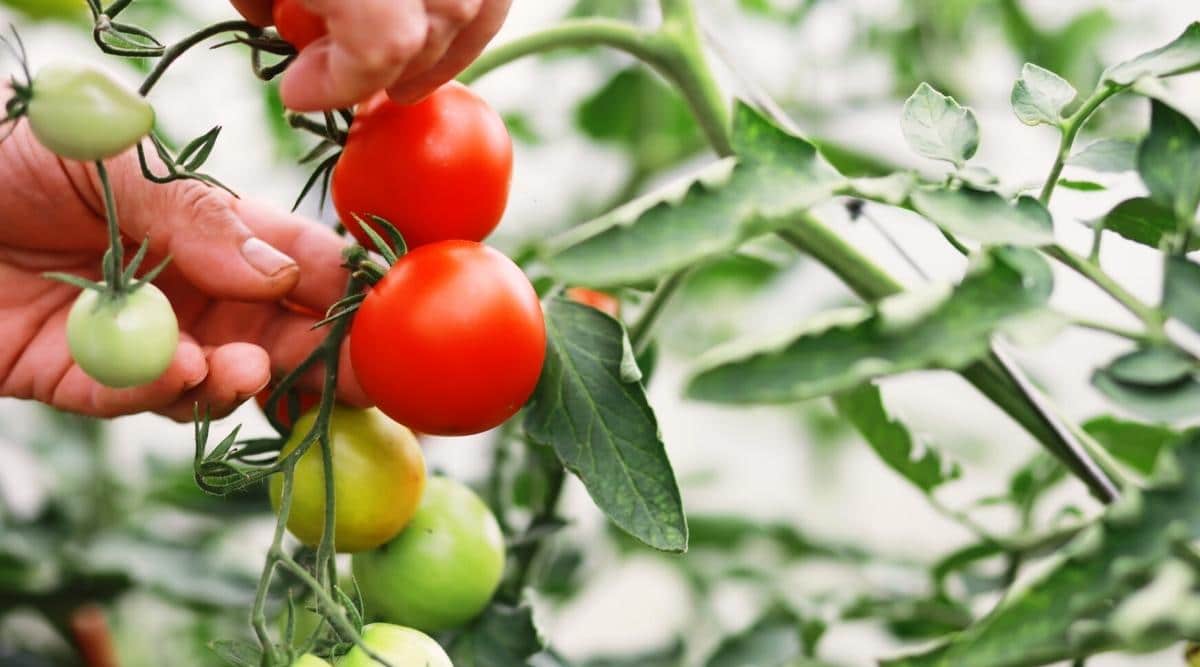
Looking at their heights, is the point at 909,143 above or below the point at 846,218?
above

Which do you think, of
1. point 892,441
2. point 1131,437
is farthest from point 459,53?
point 1131,437

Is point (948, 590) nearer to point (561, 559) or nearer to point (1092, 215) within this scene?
point (561, 559)

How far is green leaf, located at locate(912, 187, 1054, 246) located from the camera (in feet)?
1.27

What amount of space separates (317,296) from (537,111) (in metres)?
0.68

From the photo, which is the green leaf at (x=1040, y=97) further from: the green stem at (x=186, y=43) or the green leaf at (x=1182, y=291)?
the green stem at (x=186, y=43)

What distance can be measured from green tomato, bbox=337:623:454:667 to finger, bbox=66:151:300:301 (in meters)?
0.19

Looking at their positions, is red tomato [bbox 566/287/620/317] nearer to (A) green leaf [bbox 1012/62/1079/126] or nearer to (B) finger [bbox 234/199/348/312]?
(B) finger [bbox 234/199/348/312]

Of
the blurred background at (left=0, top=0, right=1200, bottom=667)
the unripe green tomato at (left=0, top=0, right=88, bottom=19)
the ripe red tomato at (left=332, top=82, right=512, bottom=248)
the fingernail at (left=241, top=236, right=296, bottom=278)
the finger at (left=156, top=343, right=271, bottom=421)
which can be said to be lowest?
the blurred background at (left=0, top=0, right=1200, bottom=667)

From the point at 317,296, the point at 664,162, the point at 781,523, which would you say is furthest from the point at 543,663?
the point at 664,162

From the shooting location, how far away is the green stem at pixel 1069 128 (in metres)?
0.45

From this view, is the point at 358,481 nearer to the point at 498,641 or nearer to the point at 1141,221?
the point at 498,641

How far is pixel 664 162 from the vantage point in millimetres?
1099

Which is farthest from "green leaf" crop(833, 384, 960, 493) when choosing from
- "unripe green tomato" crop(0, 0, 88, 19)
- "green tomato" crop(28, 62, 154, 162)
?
"unripe green tomato" crop(0, 0, 88, 19)

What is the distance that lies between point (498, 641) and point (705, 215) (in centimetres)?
36
